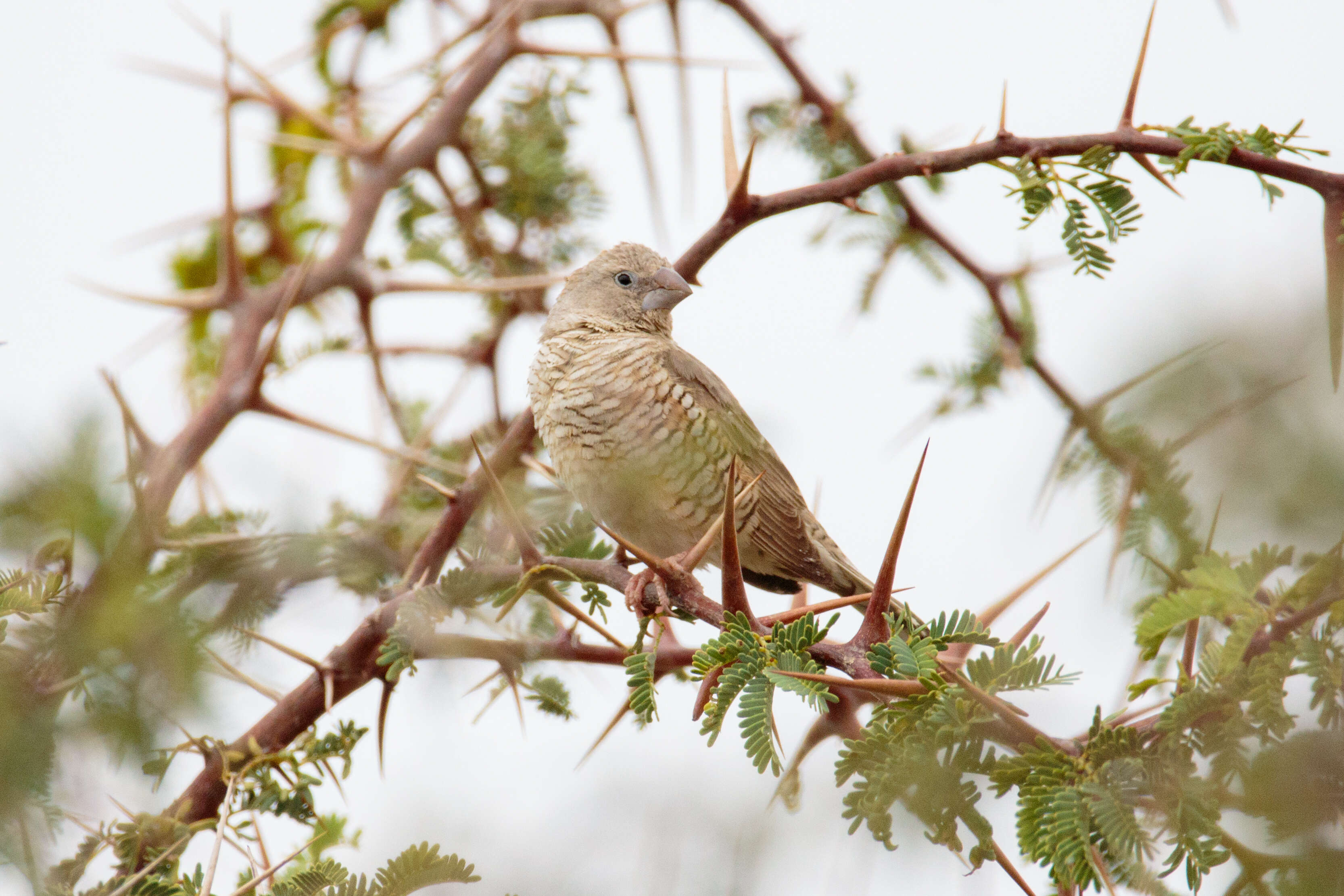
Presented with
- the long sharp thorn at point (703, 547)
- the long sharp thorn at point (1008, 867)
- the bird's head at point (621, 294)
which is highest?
the bird's head at point (621, 294)

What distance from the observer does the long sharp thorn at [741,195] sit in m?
2.94

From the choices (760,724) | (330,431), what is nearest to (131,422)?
(330,431)

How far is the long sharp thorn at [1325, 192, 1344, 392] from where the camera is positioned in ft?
5.87

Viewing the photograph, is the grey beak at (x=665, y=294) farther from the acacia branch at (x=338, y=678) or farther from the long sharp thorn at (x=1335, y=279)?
the long sharp thorn at (x=1335, y=279)

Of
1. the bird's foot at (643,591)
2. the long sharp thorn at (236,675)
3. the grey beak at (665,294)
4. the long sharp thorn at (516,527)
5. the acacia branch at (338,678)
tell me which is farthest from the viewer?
the grey beak at (665,294)

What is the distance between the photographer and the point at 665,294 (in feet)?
16.0

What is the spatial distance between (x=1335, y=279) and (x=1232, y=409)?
0.60 m

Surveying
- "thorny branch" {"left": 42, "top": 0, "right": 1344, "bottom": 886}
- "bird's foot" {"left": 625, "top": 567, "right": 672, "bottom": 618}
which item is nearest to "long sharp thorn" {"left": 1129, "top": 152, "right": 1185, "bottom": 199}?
"thorny branch" {"left": 42, "top": 0, "right": 1344, "bottom": 886}

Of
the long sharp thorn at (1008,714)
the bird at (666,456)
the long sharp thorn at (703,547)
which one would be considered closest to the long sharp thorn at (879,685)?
the long sharp thorn at (1008,714)

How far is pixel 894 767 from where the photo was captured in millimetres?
1781

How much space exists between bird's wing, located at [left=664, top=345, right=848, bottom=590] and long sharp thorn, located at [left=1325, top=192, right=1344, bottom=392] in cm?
200

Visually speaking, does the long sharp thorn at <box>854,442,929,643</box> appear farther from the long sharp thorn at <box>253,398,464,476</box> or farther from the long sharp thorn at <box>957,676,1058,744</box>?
the long sharp thorn at <box>253,398,464,476</box>

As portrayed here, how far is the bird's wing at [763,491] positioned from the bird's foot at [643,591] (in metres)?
1.12

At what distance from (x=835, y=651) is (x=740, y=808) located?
16.7 inches
